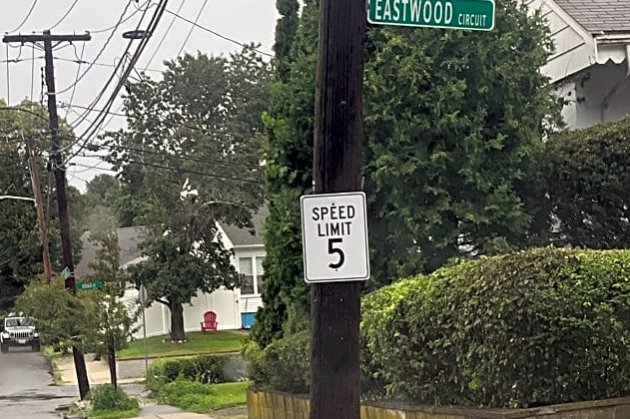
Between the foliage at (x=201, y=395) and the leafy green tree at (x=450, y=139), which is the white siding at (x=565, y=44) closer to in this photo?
the leafy green tree at (x=450, y=139)

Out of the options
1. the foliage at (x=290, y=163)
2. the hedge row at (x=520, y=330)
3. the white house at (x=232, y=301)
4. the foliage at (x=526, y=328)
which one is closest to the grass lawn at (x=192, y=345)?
the white house at (x=232, y=301)

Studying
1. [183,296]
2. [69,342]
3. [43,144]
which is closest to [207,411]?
[69,342]

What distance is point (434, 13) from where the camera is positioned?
728cm

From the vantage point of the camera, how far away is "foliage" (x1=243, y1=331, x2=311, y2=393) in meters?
13.4

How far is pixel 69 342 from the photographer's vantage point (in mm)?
27812

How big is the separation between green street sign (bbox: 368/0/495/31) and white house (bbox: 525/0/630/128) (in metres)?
7.63

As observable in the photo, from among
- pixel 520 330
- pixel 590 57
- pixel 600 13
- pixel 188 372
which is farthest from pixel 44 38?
pixel 520 330

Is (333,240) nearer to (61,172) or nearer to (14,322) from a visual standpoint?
(61,172)

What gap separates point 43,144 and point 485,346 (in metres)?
45.3

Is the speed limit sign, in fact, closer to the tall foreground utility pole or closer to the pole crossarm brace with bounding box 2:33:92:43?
the tall foreground utility pole

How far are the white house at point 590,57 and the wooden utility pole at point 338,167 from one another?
27.2ft

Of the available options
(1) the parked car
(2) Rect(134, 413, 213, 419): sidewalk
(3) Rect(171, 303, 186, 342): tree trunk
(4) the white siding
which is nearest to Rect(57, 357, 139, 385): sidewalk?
(3) Rect(171, 303, 186, 342): tree trunk

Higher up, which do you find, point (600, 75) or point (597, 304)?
point (600, 75)

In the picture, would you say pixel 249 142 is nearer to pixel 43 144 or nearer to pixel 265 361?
pixel 43 144
